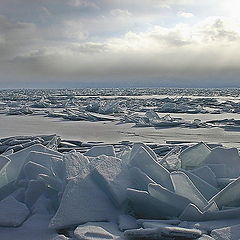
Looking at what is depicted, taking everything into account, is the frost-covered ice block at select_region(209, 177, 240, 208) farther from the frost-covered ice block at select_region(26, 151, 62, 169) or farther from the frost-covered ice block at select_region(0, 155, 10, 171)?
the frost-covered ice block at select_region(0, 155, 10, 171)

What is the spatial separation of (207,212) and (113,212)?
1.71 feet

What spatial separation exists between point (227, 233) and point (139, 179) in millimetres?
643

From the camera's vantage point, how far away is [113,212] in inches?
79.4

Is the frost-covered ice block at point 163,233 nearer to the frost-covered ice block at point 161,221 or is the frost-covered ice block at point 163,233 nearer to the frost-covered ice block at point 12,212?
the frost-covered ice block at point 161,221

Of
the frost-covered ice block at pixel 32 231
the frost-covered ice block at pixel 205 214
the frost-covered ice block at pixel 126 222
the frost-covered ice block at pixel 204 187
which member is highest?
the frost-covered ice block at pixel 204 187

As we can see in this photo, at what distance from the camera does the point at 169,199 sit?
6.62ft

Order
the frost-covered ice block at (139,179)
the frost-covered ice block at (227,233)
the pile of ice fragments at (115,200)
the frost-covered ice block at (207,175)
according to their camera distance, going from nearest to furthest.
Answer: the frost-covered ice block at (227,233), the pile of ice fragments at (115,200), the frost-covered ice block at (139,179), the frost-covered ice block at (207,175)

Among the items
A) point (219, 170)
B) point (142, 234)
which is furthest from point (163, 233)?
point (219, 170)

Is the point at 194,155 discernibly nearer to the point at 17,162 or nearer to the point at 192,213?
the point at 192,213

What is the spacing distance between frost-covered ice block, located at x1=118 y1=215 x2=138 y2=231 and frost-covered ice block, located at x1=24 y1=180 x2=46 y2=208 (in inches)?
23.0

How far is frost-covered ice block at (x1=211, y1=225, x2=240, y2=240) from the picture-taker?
5.63 feet

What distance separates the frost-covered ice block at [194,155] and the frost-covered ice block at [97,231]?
1.06 meters

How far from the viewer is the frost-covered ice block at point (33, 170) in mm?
2400

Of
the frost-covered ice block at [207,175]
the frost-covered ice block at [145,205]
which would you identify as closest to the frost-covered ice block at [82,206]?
the frost-covered ice block at [145,205]
